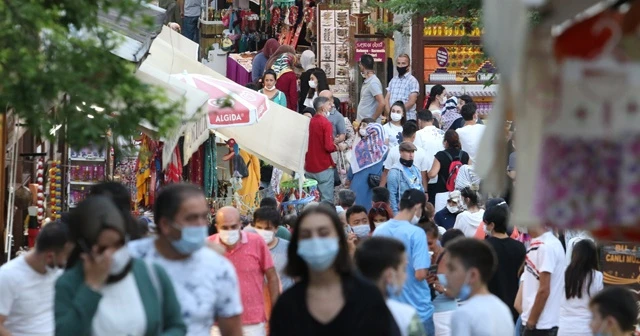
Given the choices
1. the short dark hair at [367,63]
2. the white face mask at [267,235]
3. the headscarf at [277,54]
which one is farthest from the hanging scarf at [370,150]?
the white face mask at [267,235]

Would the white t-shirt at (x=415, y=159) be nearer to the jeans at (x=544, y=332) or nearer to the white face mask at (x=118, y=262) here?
the jeans at (x=544, y=332)

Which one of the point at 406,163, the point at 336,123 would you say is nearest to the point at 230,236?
the point at 406,163

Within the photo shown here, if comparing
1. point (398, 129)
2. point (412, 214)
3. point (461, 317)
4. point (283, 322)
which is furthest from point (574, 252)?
point (398, 129)

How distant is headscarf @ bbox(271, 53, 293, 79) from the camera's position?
25.9 m

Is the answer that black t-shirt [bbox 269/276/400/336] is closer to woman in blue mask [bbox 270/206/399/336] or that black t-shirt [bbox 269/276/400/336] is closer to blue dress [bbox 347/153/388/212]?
woman in blue mask [bbox 270/206/399/336]

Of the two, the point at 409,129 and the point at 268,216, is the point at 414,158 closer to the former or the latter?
the point at 409,129

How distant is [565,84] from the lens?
4.02 m

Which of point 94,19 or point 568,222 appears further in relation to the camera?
point 94,19

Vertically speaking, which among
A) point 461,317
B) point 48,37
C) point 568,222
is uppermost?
point 48,37

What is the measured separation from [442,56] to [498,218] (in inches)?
583

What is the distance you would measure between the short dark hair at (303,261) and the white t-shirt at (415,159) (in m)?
11.5

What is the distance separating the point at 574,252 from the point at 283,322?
4884 mm

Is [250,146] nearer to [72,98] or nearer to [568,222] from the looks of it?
[72,98]

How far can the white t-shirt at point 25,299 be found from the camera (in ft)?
28.7
